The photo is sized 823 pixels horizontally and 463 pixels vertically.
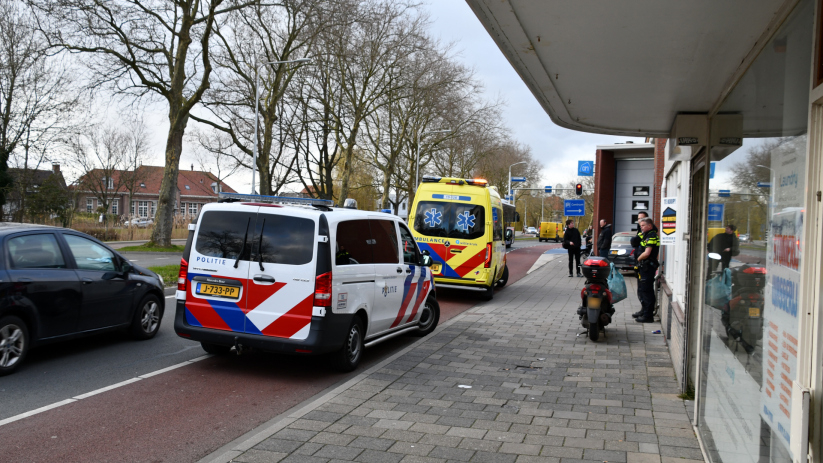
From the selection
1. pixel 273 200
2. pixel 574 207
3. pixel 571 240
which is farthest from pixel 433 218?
pixel 574 207

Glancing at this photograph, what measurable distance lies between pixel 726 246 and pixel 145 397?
5.03 m

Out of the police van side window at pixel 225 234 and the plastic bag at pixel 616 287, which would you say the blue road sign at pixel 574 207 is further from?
the police van side window at pixel 225 234

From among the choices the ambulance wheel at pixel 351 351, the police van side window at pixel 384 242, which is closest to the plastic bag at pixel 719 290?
the ambulance wheel at pixel 351 351

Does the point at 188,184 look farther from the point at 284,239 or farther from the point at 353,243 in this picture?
the point at 284,239

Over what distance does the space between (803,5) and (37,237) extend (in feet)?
23.7

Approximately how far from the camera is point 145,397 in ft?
19.0

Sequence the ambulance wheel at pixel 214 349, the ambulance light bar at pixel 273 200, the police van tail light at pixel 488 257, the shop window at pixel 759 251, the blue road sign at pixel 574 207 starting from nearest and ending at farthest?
the shop window at pixel 759 251 → the ambulance light bar at pixel 273 200 → the ambulance wheel at pixel 214 349 → the police van tail light at pixel 488 257 → the blue road sign at pixel 574 207

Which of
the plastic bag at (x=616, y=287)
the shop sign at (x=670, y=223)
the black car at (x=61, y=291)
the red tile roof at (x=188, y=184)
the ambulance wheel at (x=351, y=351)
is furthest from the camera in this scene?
the red tile roof at (x=188, y=184)

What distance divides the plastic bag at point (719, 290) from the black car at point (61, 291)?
20.6 feet

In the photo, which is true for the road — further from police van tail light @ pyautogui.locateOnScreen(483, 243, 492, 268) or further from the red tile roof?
the red tile roof

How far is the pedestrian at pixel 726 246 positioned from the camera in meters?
3.51

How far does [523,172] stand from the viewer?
69.2m

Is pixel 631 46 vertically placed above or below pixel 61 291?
above

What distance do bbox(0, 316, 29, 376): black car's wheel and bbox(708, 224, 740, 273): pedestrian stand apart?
20.8 ft
